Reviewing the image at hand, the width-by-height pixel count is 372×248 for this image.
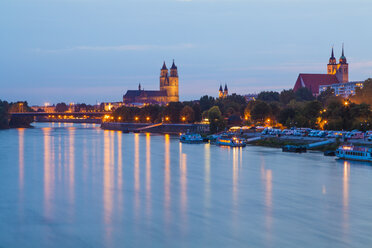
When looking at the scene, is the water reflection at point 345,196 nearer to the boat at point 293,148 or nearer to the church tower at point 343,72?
the boat at point 293,148

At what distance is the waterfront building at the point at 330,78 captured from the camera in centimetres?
12460

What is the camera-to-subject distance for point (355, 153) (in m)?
36.8


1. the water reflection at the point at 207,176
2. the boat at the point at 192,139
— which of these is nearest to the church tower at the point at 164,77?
the boat at the point at 192,139

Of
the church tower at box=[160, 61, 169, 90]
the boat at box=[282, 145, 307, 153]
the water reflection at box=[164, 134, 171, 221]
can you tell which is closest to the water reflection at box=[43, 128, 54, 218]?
the water reflection at box=[164, 134, 171, 221]

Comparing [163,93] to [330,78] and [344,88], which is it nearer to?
[330,78]

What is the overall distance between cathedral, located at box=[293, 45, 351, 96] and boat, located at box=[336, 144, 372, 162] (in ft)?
284

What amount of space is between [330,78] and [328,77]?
1.88 ft

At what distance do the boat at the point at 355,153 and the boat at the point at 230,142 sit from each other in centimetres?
1465

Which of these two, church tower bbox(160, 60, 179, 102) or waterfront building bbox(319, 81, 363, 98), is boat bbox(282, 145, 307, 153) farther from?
church tower bbox(160, 60, 179, 102)

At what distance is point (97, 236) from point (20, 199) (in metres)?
7.77

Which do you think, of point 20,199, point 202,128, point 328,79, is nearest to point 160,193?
point 20,199

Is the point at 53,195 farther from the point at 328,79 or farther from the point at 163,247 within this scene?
the point at 328,79

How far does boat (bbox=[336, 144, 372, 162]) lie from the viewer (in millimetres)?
36188

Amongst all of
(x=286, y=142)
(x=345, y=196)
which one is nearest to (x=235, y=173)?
(x=345, y=196)
